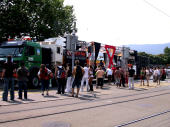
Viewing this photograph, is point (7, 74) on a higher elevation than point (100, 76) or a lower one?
higher

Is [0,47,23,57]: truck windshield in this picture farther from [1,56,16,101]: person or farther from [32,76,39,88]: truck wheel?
[1,56,16,101]: person

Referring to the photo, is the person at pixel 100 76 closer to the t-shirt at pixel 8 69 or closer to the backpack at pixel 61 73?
the backpack at pixel 61 73

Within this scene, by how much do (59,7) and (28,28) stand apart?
487 inches

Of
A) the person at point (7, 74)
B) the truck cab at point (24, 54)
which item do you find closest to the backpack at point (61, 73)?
the person at point (7, 74)

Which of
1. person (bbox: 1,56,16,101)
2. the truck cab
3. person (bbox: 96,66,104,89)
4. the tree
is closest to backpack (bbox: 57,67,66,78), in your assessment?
person (bbox: 1,56,16,101)

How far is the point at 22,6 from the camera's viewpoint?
33.5m

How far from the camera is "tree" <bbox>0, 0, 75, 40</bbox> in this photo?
30156mm

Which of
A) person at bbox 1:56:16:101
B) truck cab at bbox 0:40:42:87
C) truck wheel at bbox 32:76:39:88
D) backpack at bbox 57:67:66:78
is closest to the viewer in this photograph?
person at bbox 1:56:16:101

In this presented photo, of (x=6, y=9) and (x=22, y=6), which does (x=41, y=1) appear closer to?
(x=22, y=6)

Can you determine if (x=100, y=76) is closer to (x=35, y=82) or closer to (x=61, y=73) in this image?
(x=35, y=82)

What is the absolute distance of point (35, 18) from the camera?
36.4m

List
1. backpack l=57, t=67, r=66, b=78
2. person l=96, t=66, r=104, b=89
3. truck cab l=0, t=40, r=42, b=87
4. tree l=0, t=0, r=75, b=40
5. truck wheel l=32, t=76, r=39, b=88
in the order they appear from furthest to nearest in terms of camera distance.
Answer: tree l=0, t=0, r=75, b=40, person l=96, t=66, r=104, b=89, truck wheel l=32, t=76, r=39, b=88, truck cab l=0, t=40, r=42, b=87, backpack l=57, t=67, r=66, b=78

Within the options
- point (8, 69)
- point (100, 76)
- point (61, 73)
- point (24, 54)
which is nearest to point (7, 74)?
point (8, 69)

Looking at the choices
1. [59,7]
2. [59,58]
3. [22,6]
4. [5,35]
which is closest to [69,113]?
[59,58]
